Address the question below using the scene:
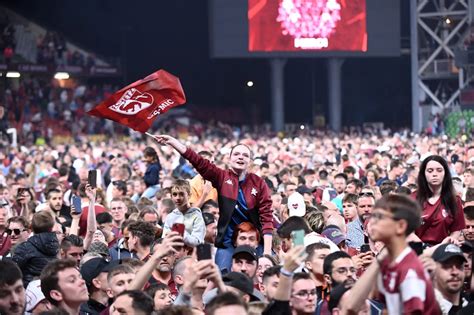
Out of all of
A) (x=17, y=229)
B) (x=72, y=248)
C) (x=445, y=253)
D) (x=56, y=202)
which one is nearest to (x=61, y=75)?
(x=56, y=202)

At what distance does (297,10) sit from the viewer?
45062 millimetres

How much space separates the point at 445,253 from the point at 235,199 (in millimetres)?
3543

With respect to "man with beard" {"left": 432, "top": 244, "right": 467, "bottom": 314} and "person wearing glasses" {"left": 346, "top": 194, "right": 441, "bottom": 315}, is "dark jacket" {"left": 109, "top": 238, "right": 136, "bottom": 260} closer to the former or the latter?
"man with beard" {"left": 432, "top": 244, "right": 467, "bottom": 314}

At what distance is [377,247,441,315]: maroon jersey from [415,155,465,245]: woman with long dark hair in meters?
3.38

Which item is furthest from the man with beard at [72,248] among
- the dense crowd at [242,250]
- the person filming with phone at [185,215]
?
the person filming with phone at [185,215]

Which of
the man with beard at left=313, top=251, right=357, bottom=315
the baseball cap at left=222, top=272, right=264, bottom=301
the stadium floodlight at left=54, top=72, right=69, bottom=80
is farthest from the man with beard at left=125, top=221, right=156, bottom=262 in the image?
the stadium floodlight at left=54, top=72, right=69, bottom=80

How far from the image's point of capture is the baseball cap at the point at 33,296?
27.7 ft

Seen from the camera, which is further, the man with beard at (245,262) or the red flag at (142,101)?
the red flag at (142,101)

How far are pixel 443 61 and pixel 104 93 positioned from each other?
1287 cm

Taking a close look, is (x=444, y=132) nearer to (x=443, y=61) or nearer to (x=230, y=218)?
(x=443, y=61)

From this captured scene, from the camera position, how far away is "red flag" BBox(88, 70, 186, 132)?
1125cm

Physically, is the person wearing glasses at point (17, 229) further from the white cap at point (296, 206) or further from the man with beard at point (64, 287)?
the man with beard at point (64, 287)

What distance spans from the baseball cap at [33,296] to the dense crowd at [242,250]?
13mm

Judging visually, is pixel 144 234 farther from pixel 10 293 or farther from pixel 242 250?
pixel 10 293
